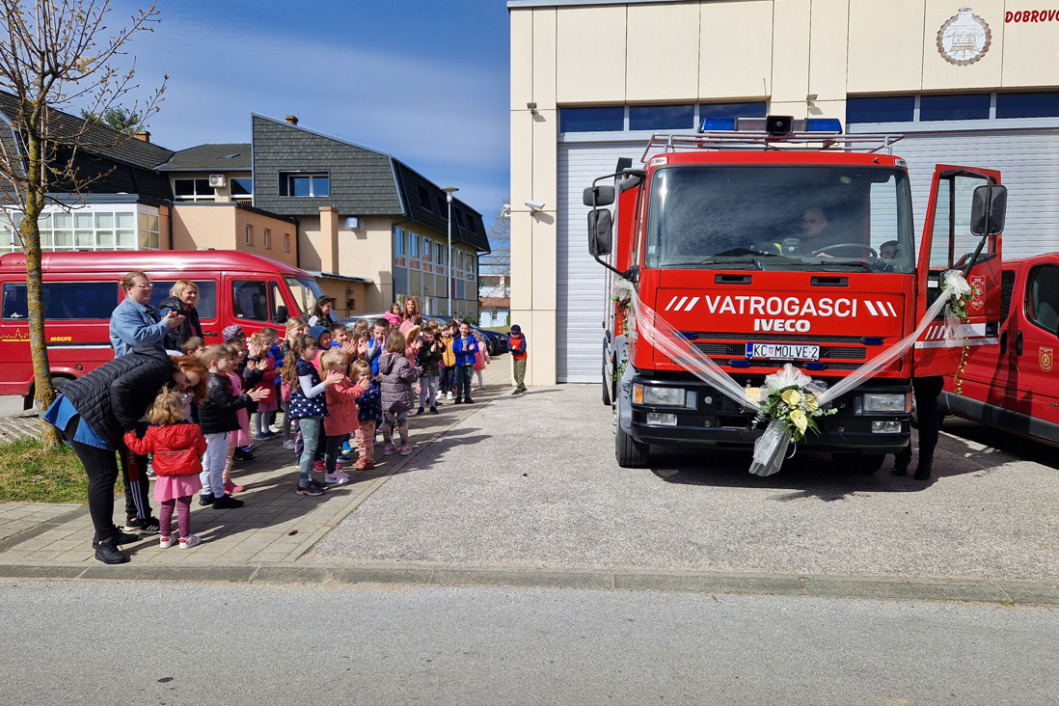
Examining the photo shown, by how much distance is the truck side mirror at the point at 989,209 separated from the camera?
5.86 metres

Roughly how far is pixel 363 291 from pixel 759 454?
30.0 meters

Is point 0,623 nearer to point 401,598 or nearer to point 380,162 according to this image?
point 401,598

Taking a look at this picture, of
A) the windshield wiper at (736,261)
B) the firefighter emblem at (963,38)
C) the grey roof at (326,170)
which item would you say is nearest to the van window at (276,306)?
the windshield wiper at (736,261)

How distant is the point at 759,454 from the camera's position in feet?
19.6

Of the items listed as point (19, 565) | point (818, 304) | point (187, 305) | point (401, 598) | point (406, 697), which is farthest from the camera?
point (187, 305)

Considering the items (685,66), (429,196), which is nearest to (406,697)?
(685,66)

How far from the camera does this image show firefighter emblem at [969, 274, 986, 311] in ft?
22.7

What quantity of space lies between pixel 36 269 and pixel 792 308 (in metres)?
7.41

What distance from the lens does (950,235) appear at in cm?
637

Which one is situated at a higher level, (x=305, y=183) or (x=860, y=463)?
(x=305, y=183)

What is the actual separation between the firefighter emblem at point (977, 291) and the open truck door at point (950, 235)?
0.25 metres

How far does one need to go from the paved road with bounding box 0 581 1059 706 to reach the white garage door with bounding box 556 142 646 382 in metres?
11.0

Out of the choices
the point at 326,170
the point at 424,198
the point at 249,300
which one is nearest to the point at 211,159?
the point at 326,170

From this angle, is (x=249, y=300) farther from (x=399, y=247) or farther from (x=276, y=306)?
(x=399, y=247)
